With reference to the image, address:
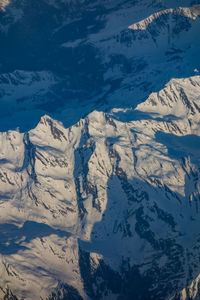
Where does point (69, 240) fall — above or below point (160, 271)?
above

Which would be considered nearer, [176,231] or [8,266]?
[8,266]

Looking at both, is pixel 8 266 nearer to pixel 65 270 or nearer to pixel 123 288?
pixel 65 270

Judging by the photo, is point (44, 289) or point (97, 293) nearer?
point (44, 289)

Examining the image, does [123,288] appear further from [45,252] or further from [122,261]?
[45,252]

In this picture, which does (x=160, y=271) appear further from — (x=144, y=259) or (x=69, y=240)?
(x=69, y=240)

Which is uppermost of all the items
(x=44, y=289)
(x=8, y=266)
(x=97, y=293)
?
(x=8, y=266)

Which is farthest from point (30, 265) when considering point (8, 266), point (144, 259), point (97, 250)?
point (144, 259)

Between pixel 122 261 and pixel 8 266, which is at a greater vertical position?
pixel 8 266

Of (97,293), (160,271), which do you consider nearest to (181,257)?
(160,271)
